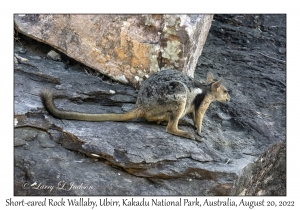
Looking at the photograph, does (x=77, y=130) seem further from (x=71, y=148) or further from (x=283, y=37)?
(x=283, y=37)

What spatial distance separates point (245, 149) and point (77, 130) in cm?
267

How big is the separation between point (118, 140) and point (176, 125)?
0.97 meters

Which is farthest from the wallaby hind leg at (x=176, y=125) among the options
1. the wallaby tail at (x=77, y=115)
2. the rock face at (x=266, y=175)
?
the rock face at (x=266, y=175)

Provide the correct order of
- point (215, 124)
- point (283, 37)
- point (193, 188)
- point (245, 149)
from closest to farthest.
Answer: point (193, 188) < point (245, 149) < point (215, 124) < point (283, 37)

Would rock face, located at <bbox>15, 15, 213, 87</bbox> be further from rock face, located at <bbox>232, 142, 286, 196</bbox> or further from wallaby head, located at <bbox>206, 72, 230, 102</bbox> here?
rock face, located at <bbox>232, 142, 286, 196</bbox>

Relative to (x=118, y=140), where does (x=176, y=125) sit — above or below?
above

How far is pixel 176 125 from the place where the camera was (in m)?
6.70

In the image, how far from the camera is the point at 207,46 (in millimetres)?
9992

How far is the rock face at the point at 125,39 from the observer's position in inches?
289

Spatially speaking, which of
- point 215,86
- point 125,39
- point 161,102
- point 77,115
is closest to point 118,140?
point 77,115

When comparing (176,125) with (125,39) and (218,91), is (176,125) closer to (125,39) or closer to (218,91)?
(218,91)

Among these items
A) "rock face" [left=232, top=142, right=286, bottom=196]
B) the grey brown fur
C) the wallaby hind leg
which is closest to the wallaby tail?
the grey brown fur

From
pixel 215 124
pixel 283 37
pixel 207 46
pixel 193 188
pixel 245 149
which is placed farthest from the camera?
pixel 283 37

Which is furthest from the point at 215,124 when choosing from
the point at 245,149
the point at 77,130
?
the point at 77,130
